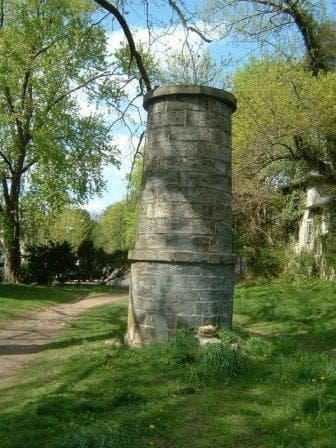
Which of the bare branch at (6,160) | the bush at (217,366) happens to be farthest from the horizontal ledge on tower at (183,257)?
the bare branch at (6,160)

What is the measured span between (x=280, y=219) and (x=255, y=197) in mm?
1832

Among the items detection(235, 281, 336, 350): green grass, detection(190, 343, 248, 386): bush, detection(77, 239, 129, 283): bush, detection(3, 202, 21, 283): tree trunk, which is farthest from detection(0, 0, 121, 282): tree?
detection(190, 343, 248, 386): bush

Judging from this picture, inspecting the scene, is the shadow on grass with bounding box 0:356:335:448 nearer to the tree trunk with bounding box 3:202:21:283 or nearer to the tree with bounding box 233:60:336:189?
the tree with bounding box 233:60:336:189

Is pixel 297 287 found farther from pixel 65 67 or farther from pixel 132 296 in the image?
pixel 65 67

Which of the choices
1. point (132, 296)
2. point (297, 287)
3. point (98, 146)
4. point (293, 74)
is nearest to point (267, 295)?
point (297, 287)

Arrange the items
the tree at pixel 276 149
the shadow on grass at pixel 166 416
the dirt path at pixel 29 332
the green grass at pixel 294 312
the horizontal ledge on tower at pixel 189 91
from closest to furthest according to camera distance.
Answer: the shadow on grass at pixel 166 416 < the dirt path at pixel 29 332 < the horizontal ledge on tower at pixel 189 91 < the green grass at pixel 294 312 < the tree at pixel 276 149

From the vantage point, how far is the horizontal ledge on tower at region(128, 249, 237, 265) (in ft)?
27.3

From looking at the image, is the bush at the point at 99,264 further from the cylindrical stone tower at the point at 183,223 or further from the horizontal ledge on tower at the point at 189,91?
the horizontal ledge on tower at the point at 189,91

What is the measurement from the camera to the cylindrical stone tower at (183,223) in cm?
841

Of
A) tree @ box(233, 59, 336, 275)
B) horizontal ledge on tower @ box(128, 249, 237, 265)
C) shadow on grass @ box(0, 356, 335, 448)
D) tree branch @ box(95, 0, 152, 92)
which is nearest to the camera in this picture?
shadow on grass @ box(0, 356, 335, 448)

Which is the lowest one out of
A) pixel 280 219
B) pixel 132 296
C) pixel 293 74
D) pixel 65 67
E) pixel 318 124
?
pixel 132 296

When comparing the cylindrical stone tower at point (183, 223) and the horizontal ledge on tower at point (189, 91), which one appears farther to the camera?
the horizontal ledge on tower at point (189, 91)

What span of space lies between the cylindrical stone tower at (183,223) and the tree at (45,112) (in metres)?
12.5

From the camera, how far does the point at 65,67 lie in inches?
898
